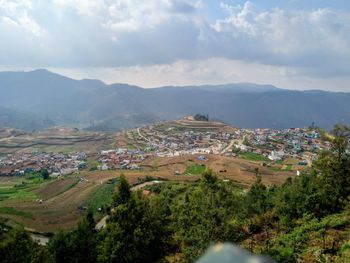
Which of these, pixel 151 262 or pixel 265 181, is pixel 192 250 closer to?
pixel 151 262

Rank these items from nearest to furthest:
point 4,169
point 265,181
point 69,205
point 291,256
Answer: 1. point 291,256
2. point 69,205
3. point 265,181
4. point 4,169

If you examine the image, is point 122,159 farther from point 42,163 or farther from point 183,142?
point 183,142

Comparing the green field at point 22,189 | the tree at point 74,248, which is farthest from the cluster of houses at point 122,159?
the tree at point 74,248

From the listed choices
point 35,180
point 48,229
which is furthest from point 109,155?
point 48,229

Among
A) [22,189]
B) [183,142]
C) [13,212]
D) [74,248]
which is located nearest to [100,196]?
[13,212]

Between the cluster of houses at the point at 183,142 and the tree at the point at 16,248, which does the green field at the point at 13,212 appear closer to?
the tree at the point at 16,248

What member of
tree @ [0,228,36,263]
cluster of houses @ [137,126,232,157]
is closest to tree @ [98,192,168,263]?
tree @ [0,228,36,263]
